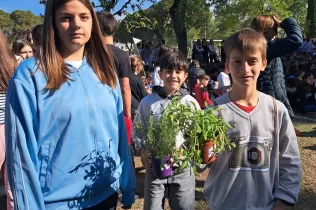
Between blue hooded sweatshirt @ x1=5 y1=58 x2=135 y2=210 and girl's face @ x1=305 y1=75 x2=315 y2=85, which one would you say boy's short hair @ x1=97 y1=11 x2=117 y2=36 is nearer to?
blue hooded sweatshirt @ x1=5 y1=58 x2=135 y2=210

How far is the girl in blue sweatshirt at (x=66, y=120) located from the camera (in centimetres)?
148

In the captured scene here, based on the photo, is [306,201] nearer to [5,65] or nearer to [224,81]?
[224,81]

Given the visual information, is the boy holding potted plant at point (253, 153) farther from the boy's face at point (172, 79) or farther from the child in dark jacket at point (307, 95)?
the child in dark jacket at point (307, 95)

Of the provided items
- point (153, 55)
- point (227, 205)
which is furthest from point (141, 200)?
point (153, 55)

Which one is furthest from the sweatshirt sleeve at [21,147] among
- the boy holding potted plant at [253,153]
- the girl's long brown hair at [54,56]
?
the boy holding potted plant at [253,153]

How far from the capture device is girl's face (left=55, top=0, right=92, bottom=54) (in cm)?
164

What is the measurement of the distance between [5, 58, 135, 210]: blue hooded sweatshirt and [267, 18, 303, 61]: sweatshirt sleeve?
2249 mm

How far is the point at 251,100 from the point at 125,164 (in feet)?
2.64

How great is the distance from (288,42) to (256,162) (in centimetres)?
195

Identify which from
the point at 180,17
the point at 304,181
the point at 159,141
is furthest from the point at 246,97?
the point at 180,17

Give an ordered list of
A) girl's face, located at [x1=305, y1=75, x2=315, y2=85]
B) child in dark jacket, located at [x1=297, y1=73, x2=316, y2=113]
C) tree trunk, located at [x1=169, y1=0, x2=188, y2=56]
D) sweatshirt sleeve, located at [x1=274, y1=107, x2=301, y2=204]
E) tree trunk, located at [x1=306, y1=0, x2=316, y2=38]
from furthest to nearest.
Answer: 1. tree trunk, located at [x1=306, y1=0, x2=316, y2=38]
2. tree trunk, located at [x1=169, y1=0, x2=188, y2=56]
3. girl's face, located at [x1=305, y1=75, x2=315, y2=85]
4. child in dark jacket, located at [x1=297, y1=73, x2=316, y2=113]
5. sweatshirt sleeve, located at [x1=274, y1=107, x2=301, y2=204]

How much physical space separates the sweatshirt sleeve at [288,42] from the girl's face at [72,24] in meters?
2.38

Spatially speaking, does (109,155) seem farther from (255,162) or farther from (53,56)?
(255,162)

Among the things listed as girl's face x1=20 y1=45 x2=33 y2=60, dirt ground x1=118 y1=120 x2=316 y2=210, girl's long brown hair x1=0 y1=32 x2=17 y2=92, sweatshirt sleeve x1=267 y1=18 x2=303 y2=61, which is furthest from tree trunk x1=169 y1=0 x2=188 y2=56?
girl's long brown hair x1=0 y1=32 x2=17 y2=92
